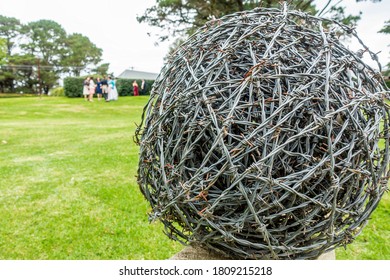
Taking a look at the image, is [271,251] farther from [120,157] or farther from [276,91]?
[120,157]

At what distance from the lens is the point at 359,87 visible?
92 cm

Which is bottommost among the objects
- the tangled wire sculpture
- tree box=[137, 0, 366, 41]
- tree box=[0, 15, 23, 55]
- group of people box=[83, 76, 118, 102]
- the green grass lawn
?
the green grass lawn

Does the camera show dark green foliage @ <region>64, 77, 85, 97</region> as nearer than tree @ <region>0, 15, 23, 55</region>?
Yes

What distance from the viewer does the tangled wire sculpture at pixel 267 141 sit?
2.64 feet

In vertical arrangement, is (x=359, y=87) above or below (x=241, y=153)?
above

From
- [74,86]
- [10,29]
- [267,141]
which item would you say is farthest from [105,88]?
[267,141]

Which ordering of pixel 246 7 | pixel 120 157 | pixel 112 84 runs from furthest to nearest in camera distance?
pixel 112 84, pixel 246 7, pixel 120 157

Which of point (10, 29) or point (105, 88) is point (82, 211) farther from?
point (10, 29)

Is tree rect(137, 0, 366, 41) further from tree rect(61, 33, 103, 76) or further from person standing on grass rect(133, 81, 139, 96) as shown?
tree rect(61, 33, 103, 76)

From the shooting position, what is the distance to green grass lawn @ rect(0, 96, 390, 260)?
6.42 feet

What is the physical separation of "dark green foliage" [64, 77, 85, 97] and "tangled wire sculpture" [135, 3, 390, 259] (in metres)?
14.8

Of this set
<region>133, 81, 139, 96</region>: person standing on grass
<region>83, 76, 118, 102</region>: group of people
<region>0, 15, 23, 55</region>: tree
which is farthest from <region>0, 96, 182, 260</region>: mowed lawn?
<region>0, 15, 23, 55</region>: tree

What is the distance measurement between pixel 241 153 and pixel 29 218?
→ 2084 mm
